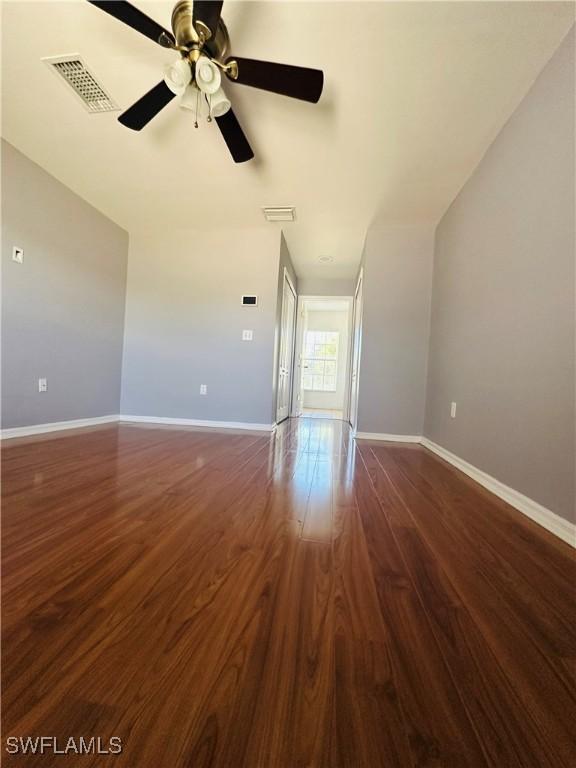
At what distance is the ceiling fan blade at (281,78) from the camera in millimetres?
1378

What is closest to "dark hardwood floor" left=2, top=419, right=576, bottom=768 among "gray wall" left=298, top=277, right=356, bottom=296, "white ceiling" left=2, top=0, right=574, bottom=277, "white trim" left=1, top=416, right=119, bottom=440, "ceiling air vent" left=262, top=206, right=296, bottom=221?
"white trim" left=1, top=416, right=119, bottom=440

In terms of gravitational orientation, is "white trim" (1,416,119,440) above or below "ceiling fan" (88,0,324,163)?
below

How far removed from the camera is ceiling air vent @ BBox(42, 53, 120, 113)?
163 centimetres

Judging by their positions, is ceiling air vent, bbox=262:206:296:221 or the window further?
the window

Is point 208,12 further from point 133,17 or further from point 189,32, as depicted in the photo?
point 133,17

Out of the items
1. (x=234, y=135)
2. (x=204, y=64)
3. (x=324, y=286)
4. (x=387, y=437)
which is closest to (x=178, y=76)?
(x=204, y=64)

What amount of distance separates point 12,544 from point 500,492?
2042 millimetres

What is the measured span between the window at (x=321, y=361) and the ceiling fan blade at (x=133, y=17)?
20.6ft

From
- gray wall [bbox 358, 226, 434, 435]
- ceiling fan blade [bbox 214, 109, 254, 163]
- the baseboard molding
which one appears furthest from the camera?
gray wall [bbox 358, 226, 434, 435]

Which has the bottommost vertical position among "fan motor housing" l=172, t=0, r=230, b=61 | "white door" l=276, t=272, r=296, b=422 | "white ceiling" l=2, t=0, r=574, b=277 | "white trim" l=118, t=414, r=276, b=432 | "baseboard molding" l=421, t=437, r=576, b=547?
"white trim" l=118, t=414, r=276, b=432

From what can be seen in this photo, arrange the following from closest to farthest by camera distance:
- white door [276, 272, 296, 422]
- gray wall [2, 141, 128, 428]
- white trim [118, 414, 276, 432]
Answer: gray wall [2, 141, 128, 428] → white trim [118, 414, 276, 432] → white door [276, 272, 296, 422]

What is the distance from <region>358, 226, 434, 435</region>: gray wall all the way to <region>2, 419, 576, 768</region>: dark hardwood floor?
1.82 meters

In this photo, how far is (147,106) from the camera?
5.46ft

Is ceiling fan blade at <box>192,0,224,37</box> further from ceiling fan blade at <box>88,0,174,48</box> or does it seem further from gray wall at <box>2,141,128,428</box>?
gray wall at <box>2,141,128,428</box>
